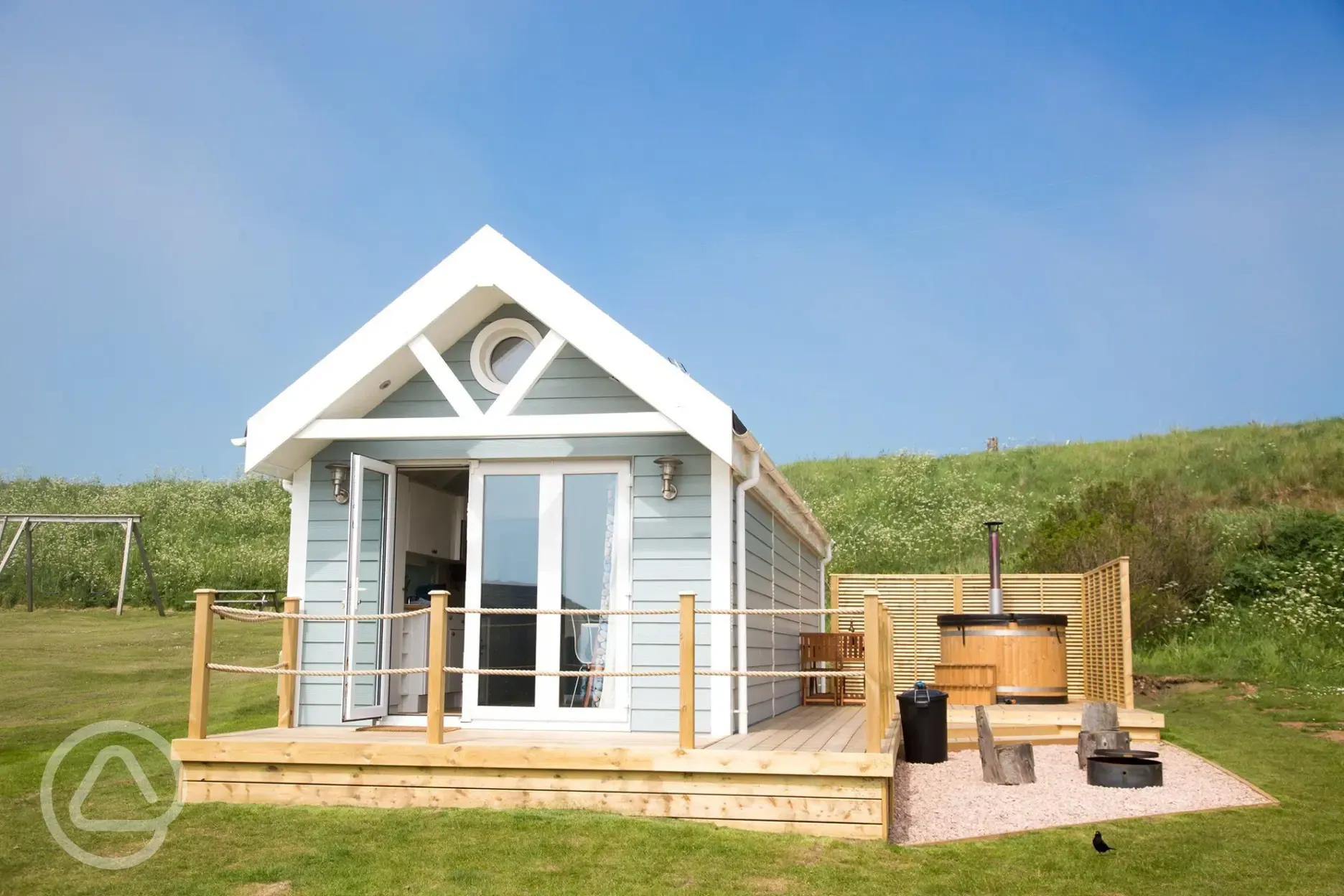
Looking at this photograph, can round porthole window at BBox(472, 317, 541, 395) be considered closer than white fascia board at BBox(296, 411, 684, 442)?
No

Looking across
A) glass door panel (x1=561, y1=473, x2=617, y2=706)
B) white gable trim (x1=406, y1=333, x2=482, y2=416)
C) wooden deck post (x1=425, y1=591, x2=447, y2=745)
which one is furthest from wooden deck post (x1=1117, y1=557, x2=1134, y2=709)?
wooden deck post (x1=425, y1=591, x2=447, y2=745)

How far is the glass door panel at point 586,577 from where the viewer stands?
8562mm

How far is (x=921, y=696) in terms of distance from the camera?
32.7 feet

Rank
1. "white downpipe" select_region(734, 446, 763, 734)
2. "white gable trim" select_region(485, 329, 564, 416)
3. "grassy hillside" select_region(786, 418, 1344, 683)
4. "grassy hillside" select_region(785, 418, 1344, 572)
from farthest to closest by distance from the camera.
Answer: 1. "grassy hillside" select_region(785, 418, 1344, 572)
2. "grassy hillside" select_region(786, 418, 1344, 683)
3. "white gable trim" select_region(485, 329, 564, 416)
4. "white downpipe" select_region(734, 446, 763, 734)

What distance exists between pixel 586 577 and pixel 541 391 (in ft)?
4.94

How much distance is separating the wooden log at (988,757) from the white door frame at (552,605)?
311 cm

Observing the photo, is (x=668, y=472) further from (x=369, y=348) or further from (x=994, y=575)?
(x=994, y=575)

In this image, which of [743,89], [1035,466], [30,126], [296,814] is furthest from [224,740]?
[30,126]

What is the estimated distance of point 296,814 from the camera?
6828 millimetres

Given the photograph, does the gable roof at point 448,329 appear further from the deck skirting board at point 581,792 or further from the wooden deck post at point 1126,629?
the wooden deck post at point 1126,629

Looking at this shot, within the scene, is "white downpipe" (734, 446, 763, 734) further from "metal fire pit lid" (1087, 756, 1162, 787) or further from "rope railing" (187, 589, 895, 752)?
"metal fire pit lid" (1087, 756, 1162, 787)

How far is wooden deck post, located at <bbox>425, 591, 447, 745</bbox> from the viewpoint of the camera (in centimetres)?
699

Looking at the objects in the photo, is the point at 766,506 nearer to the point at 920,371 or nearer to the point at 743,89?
the point at 743,89

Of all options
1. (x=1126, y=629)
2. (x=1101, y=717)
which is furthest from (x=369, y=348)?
(x=1126, y=629)
